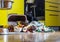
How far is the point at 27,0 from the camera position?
5.18m

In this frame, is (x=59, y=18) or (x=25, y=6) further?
(x=59, y=18)

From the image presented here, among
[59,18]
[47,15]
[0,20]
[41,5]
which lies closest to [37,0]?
[41,5]

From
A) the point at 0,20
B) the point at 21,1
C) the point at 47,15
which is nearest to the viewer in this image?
the point at 0,20

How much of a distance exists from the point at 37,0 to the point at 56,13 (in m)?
0.73

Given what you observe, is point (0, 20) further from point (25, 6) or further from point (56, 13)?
point (56, 13)

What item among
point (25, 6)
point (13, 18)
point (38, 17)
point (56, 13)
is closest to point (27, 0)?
point (25, 6)

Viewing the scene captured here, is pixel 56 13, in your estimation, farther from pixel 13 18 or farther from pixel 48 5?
pixel 13 18

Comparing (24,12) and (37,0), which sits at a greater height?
(37,0)

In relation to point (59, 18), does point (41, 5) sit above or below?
above

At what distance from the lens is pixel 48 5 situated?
5.40 metres

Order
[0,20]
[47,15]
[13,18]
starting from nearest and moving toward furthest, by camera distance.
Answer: [13,18] < [0,20] < [47,15]

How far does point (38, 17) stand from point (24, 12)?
0.47m

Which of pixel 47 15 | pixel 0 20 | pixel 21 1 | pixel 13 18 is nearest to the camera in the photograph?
pixel 13 18

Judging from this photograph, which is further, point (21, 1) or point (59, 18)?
point (59, 18)
